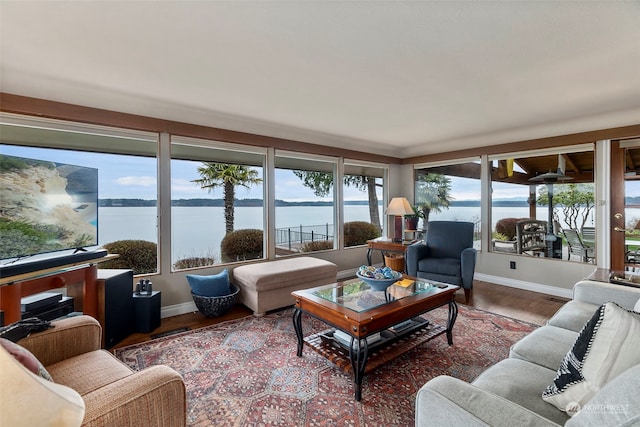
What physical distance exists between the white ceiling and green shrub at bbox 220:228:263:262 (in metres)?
1.45

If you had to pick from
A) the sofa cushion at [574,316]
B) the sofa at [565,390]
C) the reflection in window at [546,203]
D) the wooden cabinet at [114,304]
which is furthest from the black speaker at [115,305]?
the reflection in window at [546,203]

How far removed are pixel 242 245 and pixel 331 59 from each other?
2.62 m

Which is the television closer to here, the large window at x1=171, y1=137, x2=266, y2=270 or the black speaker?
the black speaker

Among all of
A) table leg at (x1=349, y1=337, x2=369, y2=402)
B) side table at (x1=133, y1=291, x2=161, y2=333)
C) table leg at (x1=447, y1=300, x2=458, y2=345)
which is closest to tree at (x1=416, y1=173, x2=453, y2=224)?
table leg at (x1=447, y1=300, x2=458, y2=345)

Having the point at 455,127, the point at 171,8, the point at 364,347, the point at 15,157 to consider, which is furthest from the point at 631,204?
the point at 15,157

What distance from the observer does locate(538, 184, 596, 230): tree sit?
12.7ft

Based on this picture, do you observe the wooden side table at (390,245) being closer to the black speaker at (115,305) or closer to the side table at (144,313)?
the side table at (144,313)

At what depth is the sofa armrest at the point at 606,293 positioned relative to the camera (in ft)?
6.54

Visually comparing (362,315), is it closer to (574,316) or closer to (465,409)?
(465,409)

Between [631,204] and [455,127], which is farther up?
[455,127]

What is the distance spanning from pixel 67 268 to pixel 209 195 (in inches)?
66.5

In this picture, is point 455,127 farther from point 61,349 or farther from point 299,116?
point 61,349

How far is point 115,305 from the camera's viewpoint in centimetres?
262

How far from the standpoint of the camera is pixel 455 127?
13.3ft
